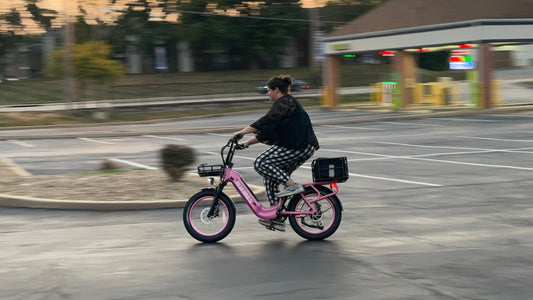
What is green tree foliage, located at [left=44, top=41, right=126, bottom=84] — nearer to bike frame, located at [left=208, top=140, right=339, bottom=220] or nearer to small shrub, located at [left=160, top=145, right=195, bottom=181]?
small shrub, located at [left=160, top=145, right=195, bottom=181]

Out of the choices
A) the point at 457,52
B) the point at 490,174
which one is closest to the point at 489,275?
the point at 490,174

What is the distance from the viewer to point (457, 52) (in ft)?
135

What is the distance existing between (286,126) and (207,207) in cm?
121

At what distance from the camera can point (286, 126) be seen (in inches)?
334

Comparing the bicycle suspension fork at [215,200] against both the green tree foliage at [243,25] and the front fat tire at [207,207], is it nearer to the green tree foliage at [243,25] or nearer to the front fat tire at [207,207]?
the front fat tire at [207,207]

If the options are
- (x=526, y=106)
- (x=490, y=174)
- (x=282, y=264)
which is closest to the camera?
(x=282, y=264)

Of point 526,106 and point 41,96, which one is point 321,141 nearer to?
point 526,106

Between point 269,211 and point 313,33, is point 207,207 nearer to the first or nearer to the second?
point 269,211

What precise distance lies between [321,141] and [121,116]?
68.5ft

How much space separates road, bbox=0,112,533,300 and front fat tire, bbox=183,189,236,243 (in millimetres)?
116

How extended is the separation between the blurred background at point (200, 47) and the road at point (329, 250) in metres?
40.4

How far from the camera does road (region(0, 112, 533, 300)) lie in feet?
21.0

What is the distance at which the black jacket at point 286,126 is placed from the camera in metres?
8.38

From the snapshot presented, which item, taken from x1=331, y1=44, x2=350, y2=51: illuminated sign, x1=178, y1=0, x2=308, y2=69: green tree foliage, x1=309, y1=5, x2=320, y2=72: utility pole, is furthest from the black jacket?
x1=178, y1=0, x2=308, y2=69: green tree foliage
